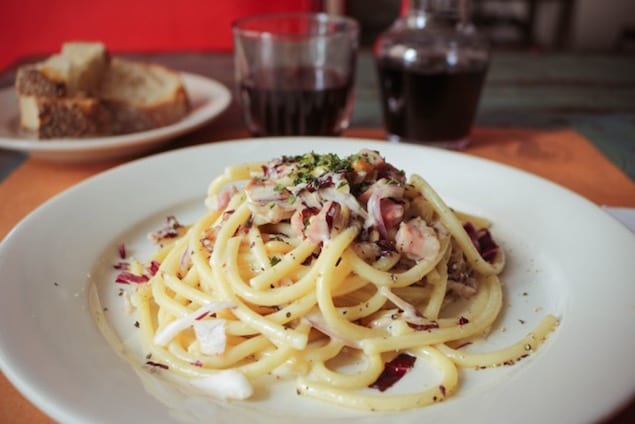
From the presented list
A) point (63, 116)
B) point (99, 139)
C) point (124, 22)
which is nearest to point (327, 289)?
point (99, 139)

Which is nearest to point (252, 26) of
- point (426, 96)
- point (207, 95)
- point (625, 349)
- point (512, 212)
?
point (207, 95)

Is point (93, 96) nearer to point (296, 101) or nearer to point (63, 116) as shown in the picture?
point (63, 116)

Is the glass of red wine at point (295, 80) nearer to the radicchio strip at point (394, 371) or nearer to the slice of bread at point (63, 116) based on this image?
the slice of bread at point (63, 116)

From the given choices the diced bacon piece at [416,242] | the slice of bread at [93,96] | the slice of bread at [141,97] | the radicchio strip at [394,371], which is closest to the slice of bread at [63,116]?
the slice of bread at [93,96]

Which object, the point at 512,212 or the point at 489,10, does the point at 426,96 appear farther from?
the point at 489,10

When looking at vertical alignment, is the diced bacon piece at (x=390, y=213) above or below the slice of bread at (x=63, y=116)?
above

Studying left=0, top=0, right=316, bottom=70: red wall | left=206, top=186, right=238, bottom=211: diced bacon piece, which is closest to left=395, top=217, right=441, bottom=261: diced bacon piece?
left=206, top=186, right=238, bottom=211: diced bacon piece
